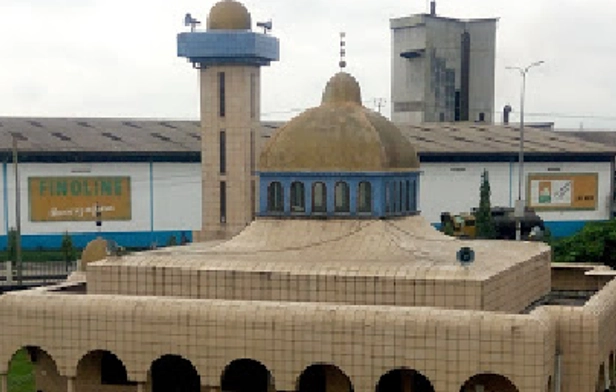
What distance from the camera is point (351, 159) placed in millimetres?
25562

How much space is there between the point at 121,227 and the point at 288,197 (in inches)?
1365

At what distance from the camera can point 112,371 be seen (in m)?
23.0

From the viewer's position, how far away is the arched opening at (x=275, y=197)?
2622 cm

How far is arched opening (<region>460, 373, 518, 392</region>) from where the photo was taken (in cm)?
1981

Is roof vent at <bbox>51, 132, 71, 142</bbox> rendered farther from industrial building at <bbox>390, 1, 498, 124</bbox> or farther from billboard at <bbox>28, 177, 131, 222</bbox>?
industrial building at <bbox>390, 1, 498, 124</bbox>

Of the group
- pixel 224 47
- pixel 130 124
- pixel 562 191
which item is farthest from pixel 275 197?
pixel 562 191

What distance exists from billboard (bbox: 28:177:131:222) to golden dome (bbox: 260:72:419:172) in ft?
108

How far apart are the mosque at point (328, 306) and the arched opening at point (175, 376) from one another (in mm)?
35

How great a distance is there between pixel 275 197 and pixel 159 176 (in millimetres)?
33604

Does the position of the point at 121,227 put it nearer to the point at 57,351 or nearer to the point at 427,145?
the point at 427,145

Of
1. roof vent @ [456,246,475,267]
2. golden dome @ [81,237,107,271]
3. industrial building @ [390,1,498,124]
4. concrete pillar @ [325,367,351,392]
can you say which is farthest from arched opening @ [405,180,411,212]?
industrial building @ [390,1,498,124]

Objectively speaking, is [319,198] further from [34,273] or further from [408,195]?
[34,273]

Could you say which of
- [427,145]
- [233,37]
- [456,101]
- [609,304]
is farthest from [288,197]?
[456,101]

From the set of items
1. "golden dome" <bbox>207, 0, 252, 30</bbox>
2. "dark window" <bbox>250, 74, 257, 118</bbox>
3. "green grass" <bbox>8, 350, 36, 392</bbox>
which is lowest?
"green grass" <bbox>8, 350, 36, 392</bbox>
